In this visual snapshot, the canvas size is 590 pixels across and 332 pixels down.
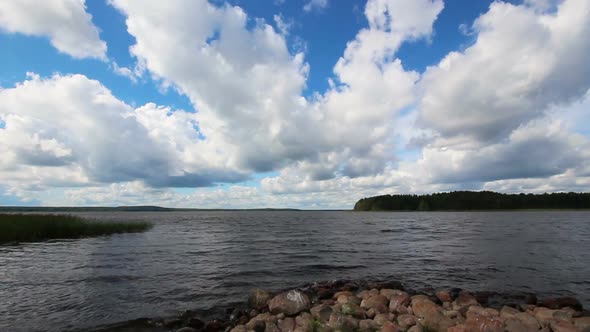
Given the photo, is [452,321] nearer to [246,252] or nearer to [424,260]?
[424,260]

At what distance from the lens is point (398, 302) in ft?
39.0

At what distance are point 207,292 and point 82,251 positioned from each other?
67.3 ft

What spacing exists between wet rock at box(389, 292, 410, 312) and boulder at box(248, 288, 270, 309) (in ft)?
17.2

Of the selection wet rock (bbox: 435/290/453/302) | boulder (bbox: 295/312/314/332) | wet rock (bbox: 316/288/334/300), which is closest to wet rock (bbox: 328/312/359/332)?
boulder (bbox: 295/312/314/332)

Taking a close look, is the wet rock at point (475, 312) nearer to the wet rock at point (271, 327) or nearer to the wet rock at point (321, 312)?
the wet rock at point (321, 312)

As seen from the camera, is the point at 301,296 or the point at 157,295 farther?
the point at 157,295

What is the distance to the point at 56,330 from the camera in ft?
37.2

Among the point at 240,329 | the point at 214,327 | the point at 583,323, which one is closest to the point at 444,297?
the point at 583,323

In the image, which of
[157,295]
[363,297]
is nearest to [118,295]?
[157,295]

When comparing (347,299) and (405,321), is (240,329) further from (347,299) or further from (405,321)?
(405,321)

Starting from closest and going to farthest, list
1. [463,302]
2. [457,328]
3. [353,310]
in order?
1. [457,328]
2. [353,310]
3. [463,302]

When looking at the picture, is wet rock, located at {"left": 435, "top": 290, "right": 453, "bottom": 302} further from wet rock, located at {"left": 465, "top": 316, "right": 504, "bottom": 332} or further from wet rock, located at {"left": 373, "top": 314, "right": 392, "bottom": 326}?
wet rock, located at {"left": 373, "top": 314, "right": 392, "bottom": 326}

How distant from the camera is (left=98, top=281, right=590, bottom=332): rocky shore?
9555 mm

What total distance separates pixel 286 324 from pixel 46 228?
4387 cm
